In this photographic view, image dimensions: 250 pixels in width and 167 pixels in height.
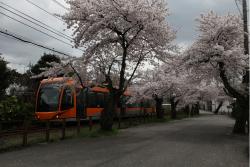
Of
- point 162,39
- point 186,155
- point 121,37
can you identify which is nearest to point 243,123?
point 162,39

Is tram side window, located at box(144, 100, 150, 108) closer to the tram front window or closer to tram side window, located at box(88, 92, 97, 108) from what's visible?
tram side window, located at box(88, 92, 97, 108)

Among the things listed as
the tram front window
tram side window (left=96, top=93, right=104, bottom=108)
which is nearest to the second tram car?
the tram front window

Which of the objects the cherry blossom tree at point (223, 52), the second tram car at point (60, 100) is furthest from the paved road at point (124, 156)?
the second tram car at point (60, 100)

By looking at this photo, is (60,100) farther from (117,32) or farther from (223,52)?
(223,52)

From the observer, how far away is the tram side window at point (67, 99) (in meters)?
23.9

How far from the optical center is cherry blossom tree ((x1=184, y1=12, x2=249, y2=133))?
1886cm

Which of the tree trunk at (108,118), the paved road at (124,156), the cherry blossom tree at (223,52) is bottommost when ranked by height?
the paved road at (124,156)

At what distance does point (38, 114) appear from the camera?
2419cm

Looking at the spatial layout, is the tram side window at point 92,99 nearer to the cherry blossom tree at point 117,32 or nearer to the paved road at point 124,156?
the cherry blossom tree at point 117,32

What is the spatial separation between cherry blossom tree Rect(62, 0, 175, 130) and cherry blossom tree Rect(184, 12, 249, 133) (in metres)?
1.90

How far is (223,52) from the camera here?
60.6ft

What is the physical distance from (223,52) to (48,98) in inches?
468

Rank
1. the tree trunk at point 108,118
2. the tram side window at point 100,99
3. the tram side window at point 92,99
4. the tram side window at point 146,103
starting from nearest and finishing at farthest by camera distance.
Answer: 1. the tree trunk at point 108,118
2. the tram side window at point 92,99
3. the tram side window at point 100,99
4. the tram side window at point 146,103

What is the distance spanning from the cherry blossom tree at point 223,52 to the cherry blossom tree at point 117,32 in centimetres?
190
